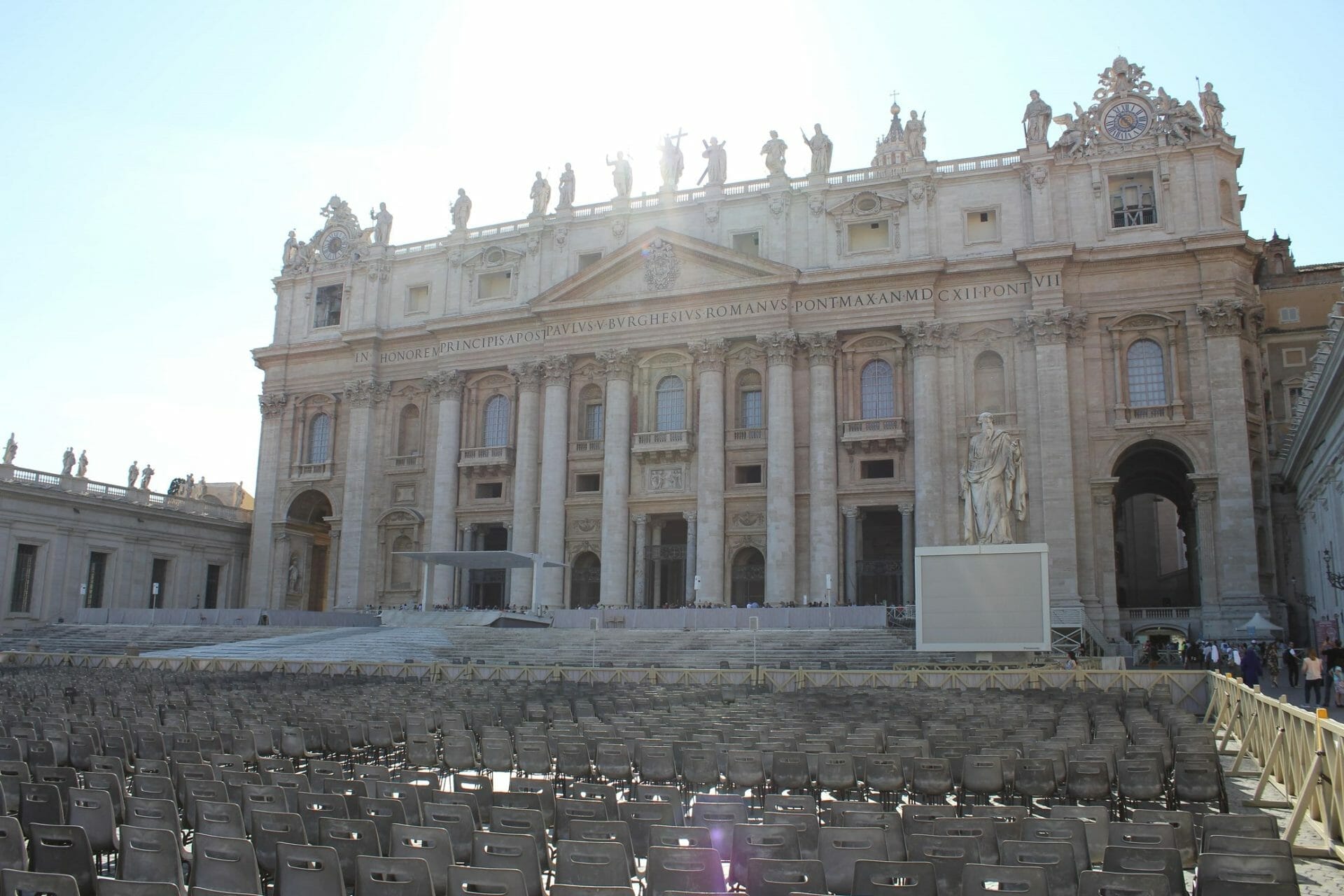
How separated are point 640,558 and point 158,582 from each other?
95.3 ft

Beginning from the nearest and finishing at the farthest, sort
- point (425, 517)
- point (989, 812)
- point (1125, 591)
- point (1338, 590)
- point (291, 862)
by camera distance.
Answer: point (291, 862), point (989, 812), point (1338, 590), point (425, 517), point (1125, 591)

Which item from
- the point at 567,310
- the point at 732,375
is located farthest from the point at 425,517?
the point at 732,375

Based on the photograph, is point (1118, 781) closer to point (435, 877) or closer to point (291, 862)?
point (435, 877)

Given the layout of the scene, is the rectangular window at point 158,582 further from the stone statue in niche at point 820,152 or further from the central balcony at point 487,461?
the stone statue in niche at point 820,152

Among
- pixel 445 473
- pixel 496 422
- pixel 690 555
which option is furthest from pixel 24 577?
pixel 690 555

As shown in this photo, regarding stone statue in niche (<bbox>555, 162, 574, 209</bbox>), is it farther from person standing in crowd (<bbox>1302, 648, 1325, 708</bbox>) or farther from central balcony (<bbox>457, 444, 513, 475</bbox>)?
person standing in crowd (<bbox>1302, 648, 1325, 708</bbox>)

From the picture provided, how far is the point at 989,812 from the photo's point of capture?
9.12 m

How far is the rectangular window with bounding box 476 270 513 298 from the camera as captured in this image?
5825 centimetres

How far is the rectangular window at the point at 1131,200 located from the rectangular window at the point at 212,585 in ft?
173

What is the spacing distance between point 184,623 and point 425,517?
1254cm

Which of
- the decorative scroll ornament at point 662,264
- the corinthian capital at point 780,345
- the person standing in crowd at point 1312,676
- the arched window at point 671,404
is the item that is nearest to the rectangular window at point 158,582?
the arched window at point 671,404

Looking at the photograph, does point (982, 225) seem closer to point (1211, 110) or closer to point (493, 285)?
point (1211, 110)

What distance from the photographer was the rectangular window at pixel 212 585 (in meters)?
64.4

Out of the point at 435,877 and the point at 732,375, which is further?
the point at 732,375
